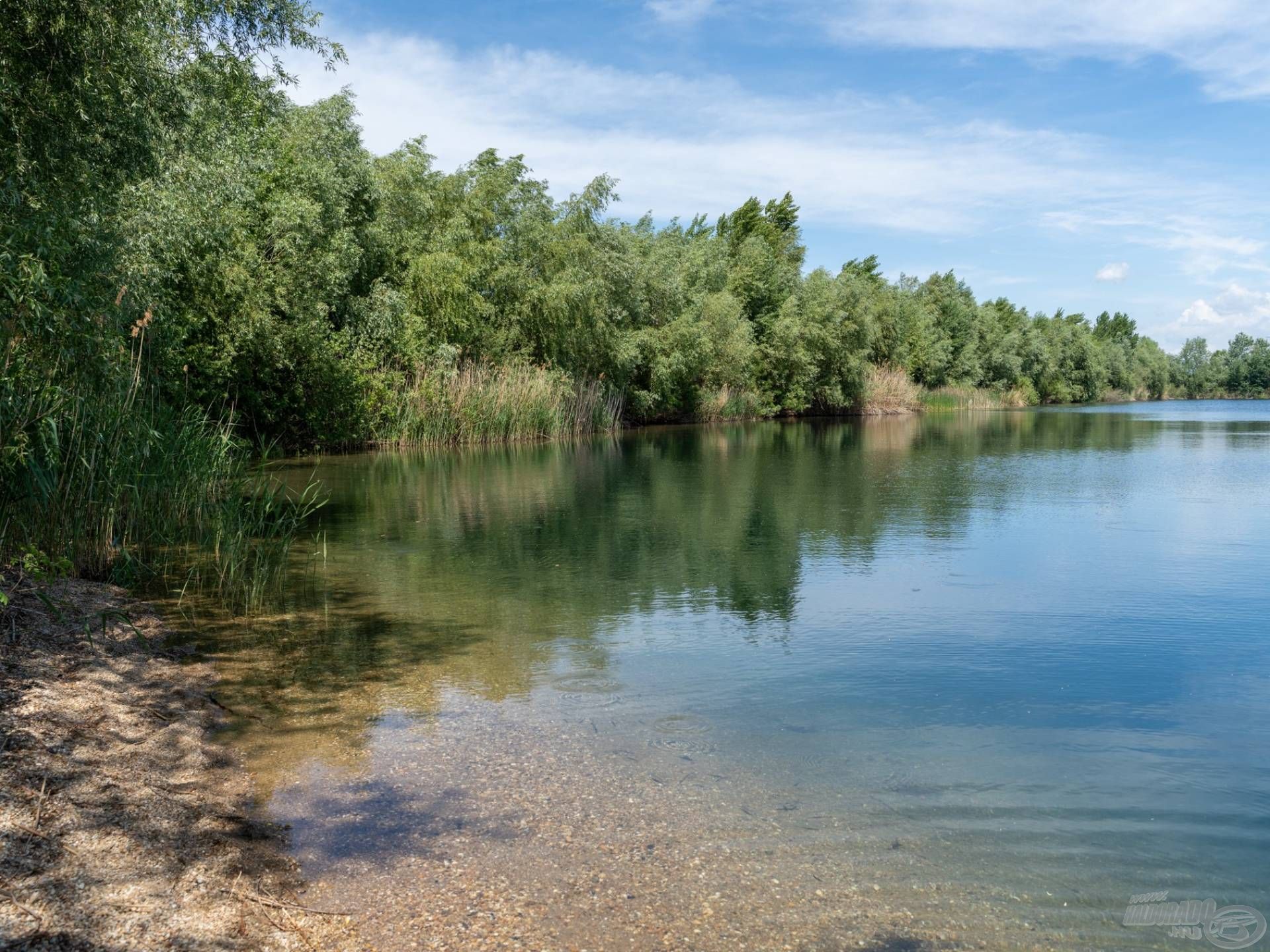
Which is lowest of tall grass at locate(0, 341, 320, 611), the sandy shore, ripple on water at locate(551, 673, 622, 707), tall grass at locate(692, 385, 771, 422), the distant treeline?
ripple on water at locate(551, 673, 622, 707)

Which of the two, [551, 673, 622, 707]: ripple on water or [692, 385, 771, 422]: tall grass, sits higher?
[692, 385, 771, 422]: tall grass

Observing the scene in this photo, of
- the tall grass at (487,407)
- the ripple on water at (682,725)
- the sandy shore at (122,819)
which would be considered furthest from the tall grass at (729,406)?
the sandy shore at (122,819)

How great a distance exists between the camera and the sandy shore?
3.45m

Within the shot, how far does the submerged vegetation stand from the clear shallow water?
6.94ft

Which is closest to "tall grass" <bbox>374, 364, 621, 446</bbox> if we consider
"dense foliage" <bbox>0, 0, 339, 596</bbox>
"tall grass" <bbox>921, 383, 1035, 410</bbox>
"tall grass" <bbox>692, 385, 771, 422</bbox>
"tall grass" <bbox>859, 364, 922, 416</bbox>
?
"tall grass" <bbox>692, 385, 771, 422</bbox>

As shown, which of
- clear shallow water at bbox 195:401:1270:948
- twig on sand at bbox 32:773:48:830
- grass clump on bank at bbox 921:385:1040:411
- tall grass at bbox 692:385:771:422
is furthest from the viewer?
grass clump on bank at bbox 921:385:1040:411

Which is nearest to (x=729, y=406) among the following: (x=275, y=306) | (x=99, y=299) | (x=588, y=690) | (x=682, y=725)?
(x=275, y=306)

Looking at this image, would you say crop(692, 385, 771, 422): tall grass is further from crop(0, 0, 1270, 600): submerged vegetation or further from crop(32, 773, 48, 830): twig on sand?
crop(32, 773, 48, 830): twig on sand

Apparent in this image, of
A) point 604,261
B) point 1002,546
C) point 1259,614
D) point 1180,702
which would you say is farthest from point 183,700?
point 604,261

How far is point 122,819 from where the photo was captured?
4242 mm

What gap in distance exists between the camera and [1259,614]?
9.27 metres

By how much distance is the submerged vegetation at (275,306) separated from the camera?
8633 millimetres

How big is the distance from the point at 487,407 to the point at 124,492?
22.3 metres

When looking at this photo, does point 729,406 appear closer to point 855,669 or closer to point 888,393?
point 888,393
